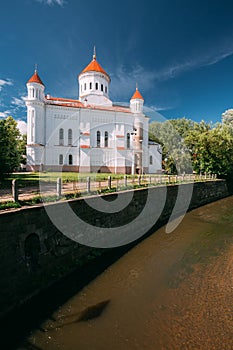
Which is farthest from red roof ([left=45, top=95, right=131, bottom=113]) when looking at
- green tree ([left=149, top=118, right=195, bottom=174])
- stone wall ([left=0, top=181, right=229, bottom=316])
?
stone wall ([left=0, top=181, right=229, bottom=316])

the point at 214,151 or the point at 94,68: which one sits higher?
the point at 94,68

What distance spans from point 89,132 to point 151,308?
109 ft

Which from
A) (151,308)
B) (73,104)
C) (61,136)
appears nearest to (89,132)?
(61,136)

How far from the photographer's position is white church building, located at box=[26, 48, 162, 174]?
34.4 m

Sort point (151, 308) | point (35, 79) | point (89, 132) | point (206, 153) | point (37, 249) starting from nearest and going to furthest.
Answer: point (151, 308)
point (37, 249)
point (206, 153)
point (35, 79)
point (89, 132)

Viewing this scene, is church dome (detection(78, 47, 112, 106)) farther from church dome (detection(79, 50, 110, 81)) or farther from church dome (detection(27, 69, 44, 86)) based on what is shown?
→ church dome (detection(27, 69, 44, 86))

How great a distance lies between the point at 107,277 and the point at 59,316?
2383mm

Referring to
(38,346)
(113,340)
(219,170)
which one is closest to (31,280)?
(38,346)

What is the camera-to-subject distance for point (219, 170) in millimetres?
30969

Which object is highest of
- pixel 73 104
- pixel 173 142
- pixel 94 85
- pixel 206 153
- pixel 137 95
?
pixel 94 85

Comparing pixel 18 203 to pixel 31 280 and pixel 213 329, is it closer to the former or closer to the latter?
pixel 31 280

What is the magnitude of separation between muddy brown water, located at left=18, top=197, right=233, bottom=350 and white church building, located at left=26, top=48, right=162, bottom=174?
25.7 meters

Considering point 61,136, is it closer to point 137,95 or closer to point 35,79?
point 35,79

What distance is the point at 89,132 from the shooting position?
37.2 meters
